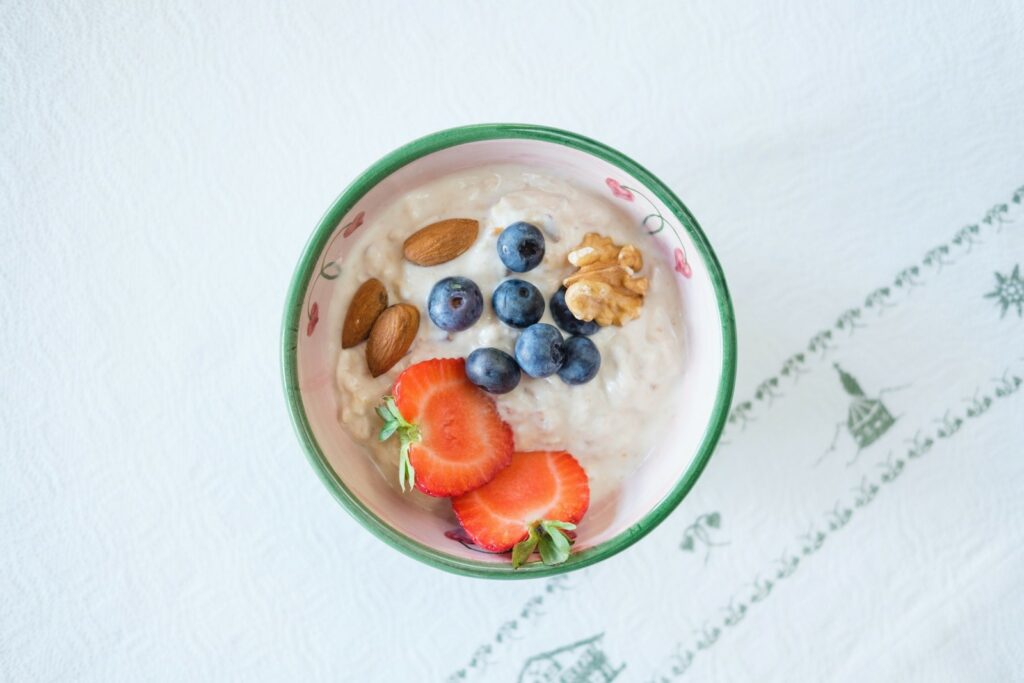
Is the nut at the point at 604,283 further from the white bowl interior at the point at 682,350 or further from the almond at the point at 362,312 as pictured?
the almond at the point at 362,312

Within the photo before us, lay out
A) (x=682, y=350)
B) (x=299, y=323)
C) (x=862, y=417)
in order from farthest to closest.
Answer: (x=862, y=417), (x=682, y=350), (x=299, y=323)

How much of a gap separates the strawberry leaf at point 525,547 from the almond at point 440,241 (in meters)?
0.33

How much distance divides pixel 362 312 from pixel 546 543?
13.4 inches

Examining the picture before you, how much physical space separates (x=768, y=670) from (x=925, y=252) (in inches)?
24.0

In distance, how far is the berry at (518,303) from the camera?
3.27 ft

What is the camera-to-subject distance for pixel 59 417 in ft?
3.83

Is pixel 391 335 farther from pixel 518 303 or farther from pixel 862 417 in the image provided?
pixel 862 417

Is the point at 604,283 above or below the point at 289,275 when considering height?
below

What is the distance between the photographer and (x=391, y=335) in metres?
1.02

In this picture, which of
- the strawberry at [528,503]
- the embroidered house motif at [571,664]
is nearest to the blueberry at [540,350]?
the strawberry at [528,503]

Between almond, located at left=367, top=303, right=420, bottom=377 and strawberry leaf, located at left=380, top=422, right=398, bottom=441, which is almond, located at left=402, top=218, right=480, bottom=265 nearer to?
almond, located at left=367, top=303, right=420, bottom=377

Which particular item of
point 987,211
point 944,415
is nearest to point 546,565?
point 944,415

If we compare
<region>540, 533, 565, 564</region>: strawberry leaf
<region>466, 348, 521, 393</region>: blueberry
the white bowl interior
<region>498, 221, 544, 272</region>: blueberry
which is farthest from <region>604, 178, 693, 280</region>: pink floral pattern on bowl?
<region>540, 533, 565, 564</region>: strawberry leaf

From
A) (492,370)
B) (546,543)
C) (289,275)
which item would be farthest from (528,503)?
(289,275)
